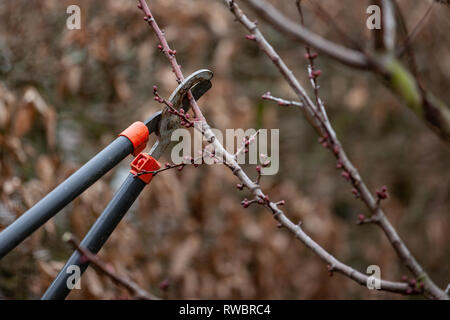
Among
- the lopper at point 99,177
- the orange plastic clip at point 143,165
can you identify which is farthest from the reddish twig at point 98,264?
the orange plastic clip at point 143,165

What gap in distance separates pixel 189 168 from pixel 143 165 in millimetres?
1569

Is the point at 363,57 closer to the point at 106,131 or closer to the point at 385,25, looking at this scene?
the point at 385,25

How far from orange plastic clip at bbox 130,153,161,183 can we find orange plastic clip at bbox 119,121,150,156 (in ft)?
0.07

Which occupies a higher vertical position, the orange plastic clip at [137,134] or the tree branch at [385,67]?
the tree branch at [385,67]

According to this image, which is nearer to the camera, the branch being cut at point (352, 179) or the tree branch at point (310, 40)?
the tree branch at point (310, 40)

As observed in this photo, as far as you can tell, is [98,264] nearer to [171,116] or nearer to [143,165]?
[143,165]

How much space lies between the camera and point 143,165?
0.86m

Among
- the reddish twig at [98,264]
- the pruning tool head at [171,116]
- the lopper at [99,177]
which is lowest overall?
the reddish twig at [98,264]

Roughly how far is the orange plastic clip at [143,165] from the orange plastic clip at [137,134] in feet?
0.07

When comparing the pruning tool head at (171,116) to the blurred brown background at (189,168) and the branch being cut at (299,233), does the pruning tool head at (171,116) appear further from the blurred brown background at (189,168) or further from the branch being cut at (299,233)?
the blurred brown background at (189,168)

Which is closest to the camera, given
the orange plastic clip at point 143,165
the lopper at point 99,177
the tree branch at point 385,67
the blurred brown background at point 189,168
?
the tree branch at point 385,67

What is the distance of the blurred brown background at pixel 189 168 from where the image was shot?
177 centimetres

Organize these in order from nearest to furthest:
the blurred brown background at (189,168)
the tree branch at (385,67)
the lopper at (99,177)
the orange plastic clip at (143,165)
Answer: the tree branch at (385,67), the lopper at (99,177), the orange plastic clip at (143,165), the blurred brown background at (189,168)

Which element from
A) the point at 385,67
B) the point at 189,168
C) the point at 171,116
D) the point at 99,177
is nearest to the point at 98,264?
the point at 99,177
